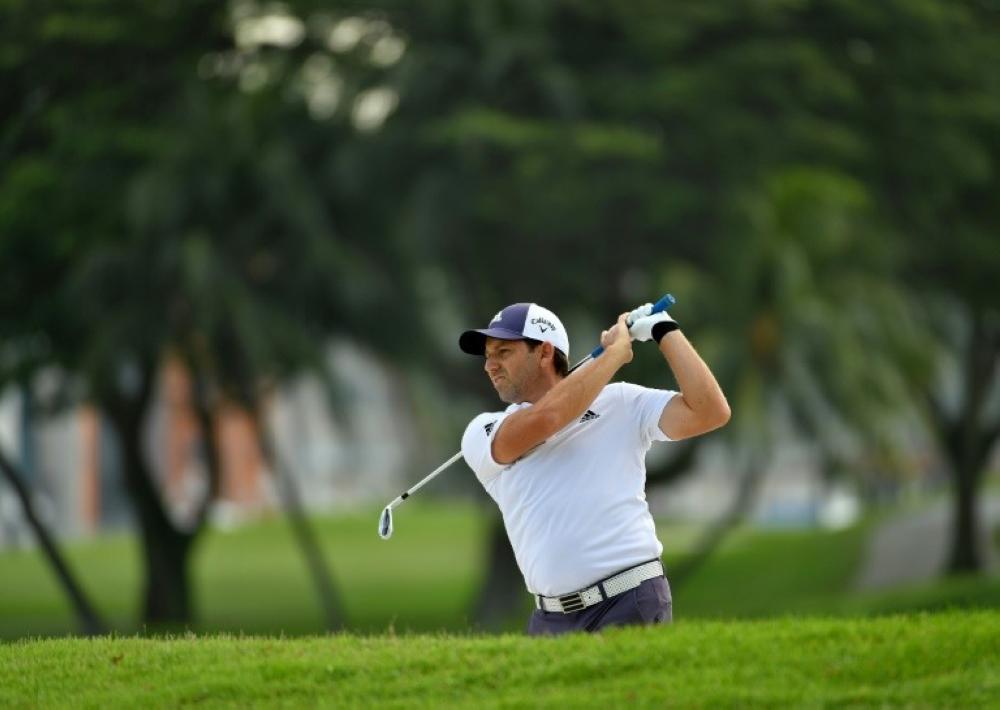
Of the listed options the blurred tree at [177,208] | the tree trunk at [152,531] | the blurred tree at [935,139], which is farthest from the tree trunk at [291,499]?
the blurred tree at [935,139]

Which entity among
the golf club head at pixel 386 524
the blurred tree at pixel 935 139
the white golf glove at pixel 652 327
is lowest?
the golf club head at pixel 386 524

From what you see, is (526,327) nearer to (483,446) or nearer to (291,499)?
(483,446)

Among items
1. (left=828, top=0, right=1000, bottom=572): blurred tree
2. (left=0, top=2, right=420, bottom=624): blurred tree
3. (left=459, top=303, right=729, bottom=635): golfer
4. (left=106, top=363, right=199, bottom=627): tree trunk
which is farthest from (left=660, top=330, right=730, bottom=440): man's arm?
(left=106, top=363, right=199, bottom=627): tree trunk

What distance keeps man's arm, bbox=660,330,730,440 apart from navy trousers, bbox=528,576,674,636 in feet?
2.06

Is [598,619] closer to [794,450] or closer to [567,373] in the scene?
[567,373]

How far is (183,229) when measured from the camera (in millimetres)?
26438

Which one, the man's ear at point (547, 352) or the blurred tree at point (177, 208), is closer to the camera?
the man's ear at point (547, 352)

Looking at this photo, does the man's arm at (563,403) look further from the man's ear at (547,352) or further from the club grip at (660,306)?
the man's ear at (547,352)

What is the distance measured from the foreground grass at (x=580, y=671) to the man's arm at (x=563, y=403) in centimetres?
89

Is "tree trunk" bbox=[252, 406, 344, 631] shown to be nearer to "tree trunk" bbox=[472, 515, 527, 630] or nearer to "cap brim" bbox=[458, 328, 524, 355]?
"tree trunk" bbox=[472, 515, 527, 630]

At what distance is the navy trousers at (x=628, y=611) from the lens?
7.77 m

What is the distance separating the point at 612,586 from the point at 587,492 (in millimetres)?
388

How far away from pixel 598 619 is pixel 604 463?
0.66 metres

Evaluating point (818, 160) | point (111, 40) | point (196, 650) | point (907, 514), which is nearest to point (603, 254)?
point (818, 160)
